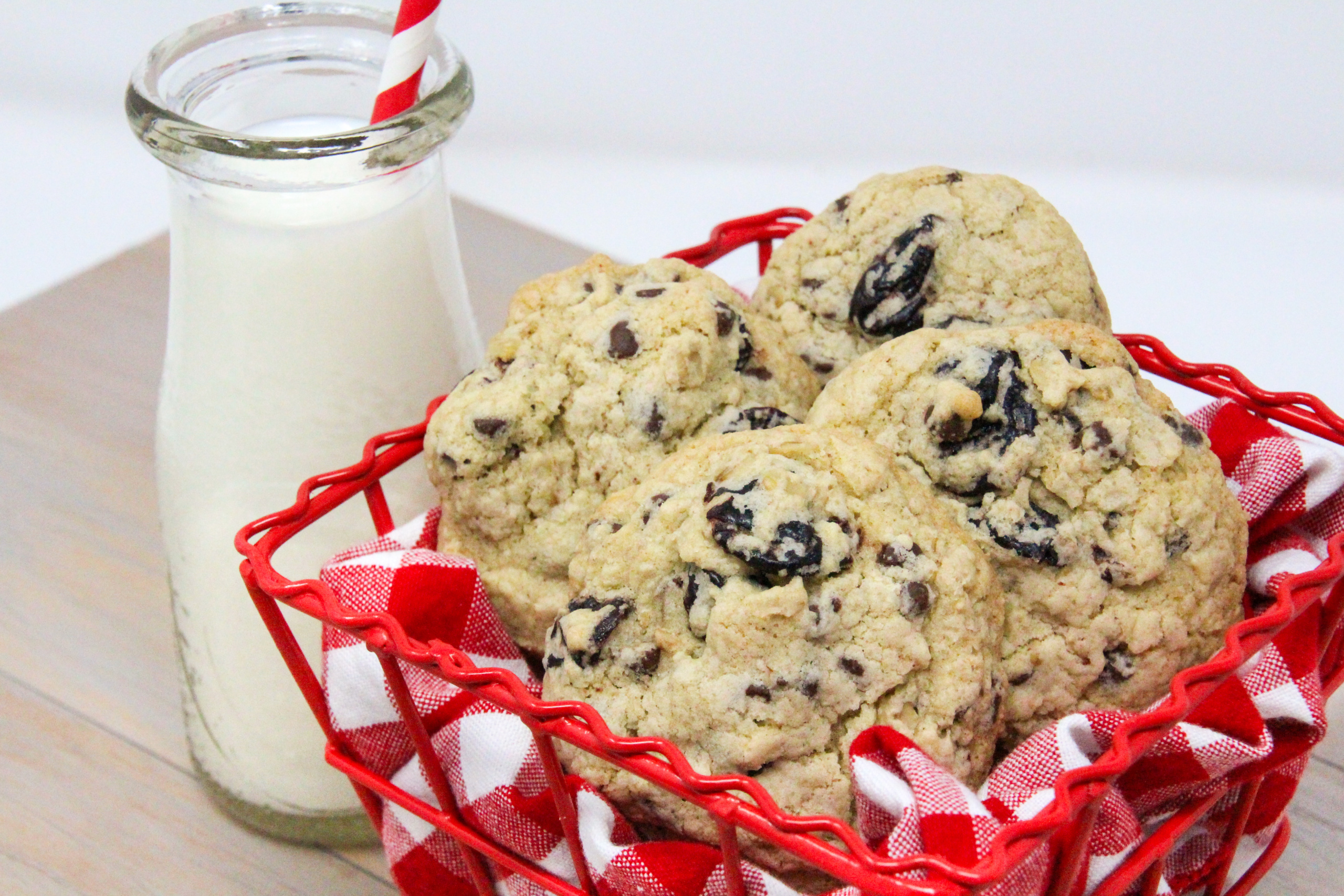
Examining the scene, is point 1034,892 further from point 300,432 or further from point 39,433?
point 39,433

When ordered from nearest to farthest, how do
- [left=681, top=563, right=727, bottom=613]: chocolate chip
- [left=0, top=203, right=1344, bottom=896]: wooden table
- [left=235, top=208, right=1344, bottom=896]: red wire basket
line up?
1. [left=235, top=208, right=1344, bottom=896]: red wire basket
2. [left=681, top=563, right=727, bottom=613]: chocolate chip
3. [left=0, top=203, right=1344, bottom=896]: wooden table

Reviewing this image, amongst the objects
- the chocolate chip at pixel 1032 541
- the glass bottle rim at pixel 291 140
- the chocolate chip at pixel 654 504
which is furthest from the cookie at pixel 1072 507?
the glass bottle rim at pixel 291 140

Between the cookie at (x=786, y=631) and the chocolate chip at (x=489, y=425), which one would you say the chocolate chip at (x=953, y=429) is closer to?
the cookie at (x=786, y=631)

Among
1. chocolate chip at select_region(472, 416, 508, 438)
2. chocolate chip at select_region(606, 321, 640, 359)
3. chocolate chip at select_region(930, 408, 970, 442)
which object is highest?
chocolate chip at select_region(930, 408, 970, 442)

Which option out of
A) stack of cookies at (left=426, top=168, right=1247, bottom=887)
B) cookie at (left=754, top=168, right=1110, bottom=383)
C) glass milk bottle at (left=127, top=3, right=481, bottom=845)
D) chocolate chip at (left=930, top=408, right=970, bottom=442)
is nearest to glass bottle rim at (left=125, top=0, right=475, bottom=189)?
glass milk bottle at (left=127, top=3, right=481, bottom=845)

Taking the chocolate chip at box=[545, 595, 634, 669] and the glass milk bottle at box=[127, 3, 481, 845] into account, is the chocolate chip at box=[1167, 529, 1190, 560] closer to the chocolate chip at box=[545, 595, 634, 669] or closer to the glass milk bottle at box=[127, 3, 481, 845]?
the chocolate chip at box=[545, 595, 634, 669]

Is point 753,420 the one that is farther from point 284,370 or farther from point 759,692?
point 284,370

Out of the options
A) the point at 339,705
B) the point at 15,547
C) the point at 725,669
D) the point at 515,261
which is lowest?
the point at 15,547

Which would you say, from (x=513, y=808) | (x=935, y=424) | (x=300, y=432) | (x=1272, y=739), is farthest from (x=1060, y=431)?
(x=300, y=432)
